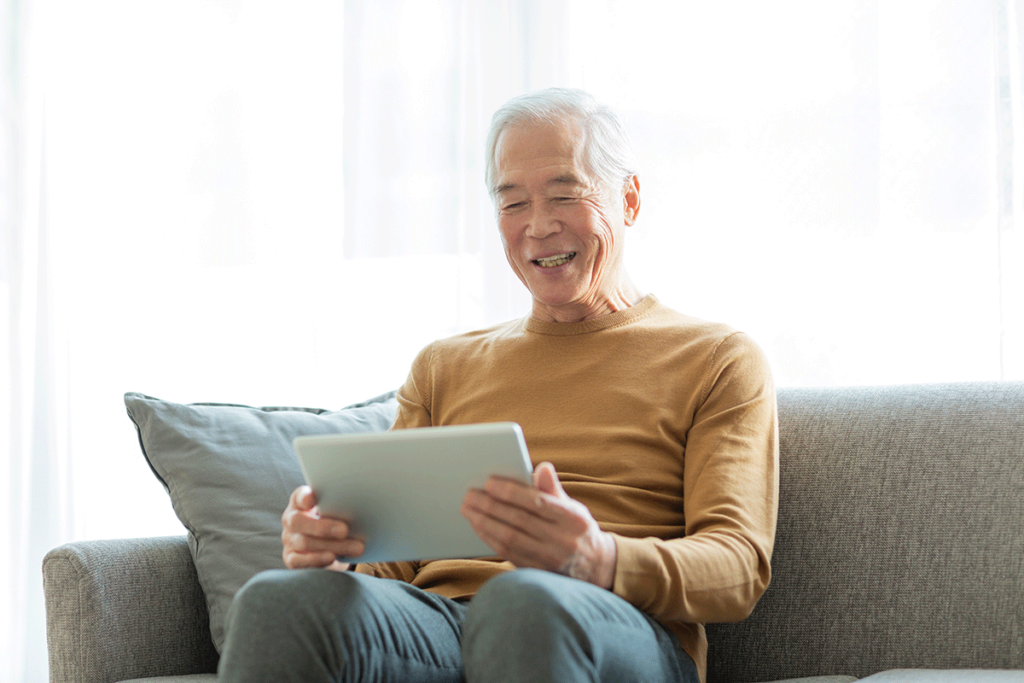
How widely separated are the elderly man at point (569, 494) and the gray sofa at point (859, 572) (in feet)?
0.66

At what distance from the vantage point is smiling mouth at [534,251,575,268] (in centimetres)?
154

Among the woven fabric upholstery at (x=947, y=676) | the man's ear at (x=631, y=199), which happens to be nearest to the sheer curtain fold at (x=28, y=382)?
the man's ear at (x=631, y=199)

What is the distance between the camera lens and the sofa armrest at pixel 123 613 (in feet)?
4.51

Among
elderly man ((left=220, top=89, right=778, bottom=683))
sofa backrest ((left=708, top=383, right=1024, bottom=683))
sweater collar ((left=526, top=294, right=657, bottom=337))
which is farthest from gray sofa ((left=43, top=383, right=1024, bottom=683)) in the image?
sweater collar ((left=526, top=294, right=657, bottom=337))

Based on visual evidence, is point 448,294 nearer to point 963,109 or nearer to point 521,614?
point 963,109

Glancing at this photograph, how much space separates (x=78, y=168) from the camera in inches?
97.3

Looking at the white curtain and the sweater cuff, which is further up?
the white curtain

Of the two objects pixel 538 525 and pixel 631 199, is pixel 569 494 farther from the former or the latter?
pixel 631 199

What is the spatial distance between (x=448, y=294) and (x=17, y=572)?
1.31 metres

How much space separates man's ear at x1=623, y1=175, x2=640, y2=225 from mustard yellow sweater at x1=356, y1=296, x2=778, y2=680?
18 centimetres

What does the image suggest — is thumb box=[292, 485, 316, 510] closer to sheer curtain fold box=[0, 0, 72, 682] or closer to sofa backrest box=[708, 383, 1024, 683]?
sofa backrest box=[708, 383, 1024, 683]

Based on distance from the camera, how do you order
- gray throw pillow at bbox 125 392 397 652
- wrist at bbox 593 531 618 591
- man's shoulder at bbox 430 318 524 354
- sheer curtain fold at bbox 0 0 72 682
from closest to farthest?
wrist at bbox 593 531 618 591 < gray throw pillow at bbox 125 392 397 652 < man's shoulder at bbox 430 318 524 354 < sheer curtain fold at bbox 0 0 72 682

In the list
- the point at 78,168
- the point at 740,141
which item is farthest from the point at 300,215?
the point at 740,141

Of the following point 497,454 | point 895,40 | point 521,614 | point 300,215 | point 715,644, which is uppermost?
point 895,40
